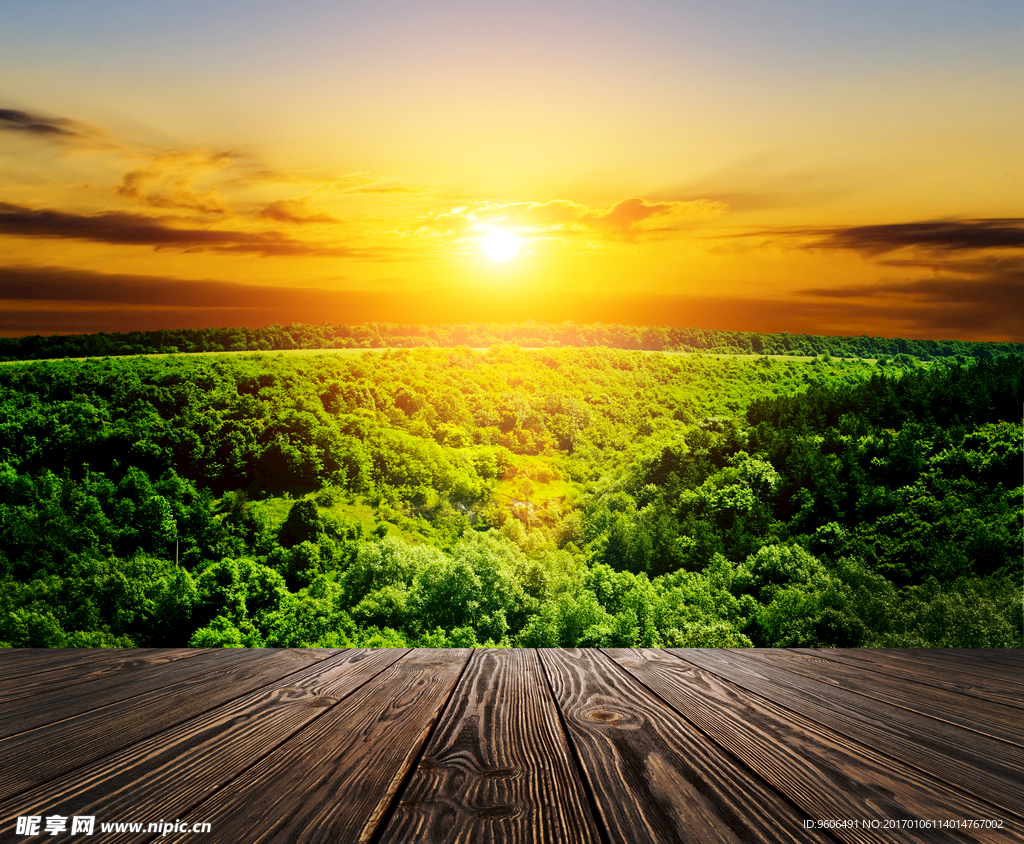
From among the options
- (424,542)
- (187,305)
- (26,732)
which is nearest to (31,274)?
(187,305)

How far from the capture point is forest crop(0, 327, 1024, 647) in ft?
33.4

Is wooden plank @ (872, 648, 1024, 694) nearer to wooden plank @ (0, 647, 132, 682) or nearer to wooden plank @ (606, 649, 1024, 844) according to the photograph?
wooden plank @ (606, 649, 1024, 844)

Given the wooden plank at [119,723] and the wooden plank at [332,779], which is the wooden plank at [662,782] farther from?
the wooden plank at [119,723]

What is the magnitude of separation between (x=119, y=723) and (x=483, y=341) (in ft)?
32.0

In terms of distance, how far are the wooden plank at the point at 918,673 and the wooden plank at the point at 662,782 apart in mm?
958

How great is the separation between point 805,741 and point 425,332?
1009cm

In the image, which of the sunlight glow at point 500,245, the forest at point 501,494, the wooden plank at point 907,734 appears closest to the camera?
the wooden plank at point 907,734

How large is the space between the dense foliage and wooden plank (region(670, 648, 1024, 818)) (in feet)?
29.7

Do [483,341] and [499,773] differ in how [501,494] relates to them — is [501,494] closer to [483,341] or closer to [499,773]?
[483,341]

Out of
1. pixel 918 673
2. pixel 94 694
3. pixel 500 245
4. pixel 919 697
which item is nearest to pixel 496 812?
pixel 94 694

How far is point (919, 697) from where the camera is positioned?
1778 millimetres

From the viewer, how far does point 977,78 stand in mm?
6848

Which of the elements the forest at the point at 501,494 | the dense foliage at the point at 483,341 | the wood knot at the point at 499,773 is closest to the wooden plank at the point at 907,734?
the wood knot at the point at 499,773

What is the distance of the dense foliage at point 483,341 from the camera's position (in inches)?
413
